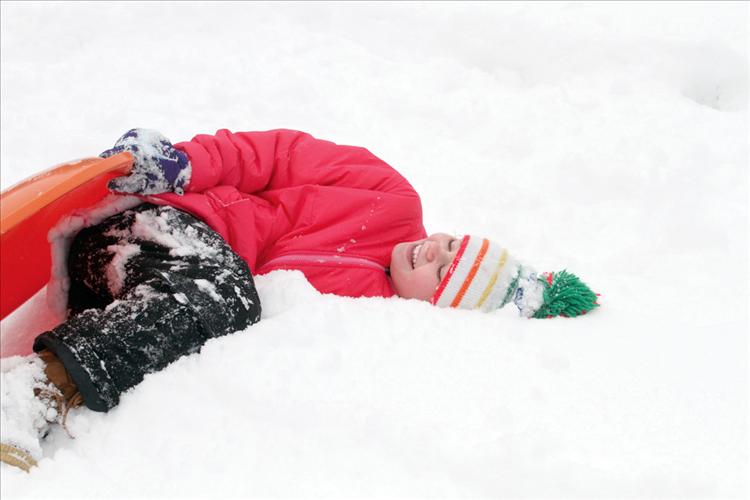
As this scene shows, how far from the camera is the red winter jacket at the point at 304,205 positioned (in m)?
1.83

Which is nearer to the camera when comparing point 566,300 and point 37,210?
point 37,210

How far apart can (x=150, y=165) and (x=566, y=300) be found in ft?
3.63

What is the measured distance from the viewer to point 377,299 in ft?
5.43

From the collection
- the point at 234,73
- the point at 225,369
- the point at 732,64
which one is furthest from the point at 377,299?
the point at 732,64

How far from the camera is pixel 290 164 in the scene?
6.70ft

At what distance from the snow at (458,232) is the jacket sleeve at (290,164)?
424mm

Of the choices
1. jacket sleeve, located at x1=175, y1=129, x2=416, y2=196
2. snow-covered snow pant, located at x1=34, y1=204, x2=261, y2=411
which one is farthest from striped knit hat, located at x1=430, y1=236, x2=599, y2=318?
snow-covered snow pant, located at x1=34, y1=204, x2=261, y2=411

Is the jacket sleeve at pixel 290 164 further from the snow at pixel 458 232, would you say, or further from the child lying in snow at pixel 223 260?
the snow at pixel 458 232

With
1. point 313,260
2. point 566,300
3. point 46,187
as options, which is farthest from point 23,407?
point 566,300

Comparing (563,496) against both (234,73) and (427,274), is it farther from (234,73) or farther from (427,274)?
(234,73)

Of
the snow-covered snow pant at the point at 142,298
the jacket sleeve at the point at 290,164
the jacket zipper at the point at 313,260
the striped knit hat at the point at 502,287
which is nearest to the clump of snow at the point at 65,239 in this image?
the snow-covered snow pant at the point at 142,298

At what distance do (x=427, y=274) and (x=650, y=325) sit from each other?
1.92ft

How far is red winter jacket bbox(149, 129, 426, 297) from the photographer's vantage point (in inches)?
72.0

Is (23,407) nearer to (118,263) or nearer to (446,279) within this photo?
(118,263)
